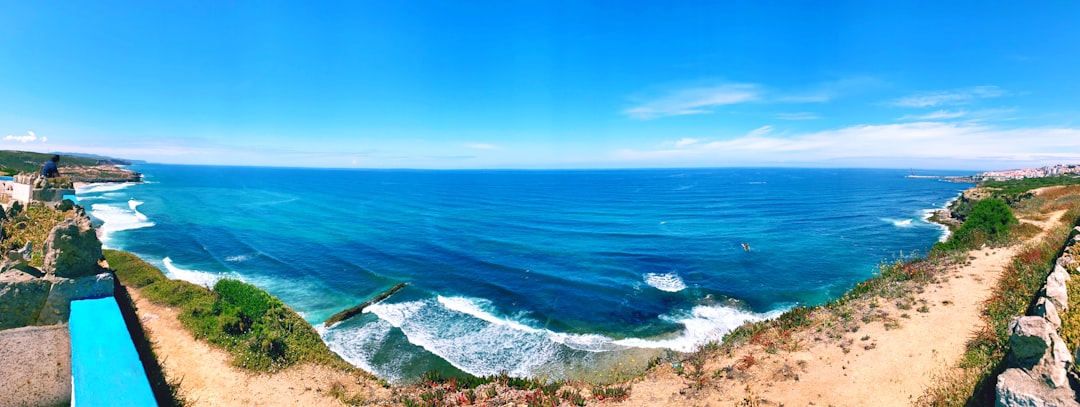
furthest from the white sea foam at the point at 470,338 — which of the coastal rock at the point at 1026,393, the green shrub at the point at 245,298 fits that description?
the coastal rock at the point at 1026,393

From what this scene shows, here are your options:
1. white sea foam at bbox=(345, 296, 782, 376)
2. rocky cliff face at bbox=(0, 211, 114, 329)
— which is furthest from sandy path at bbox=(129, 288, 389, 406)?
white sea foam at bbox=(345, 296, 782, 376)

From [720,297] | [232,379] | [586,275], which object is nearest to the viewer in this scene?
[232,379]

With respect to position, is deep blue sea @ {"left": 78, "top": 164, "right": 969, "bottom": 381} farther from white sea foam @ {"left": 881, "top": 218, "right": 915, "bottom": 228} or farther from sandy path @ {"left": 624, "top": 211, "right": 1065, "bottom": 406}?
sandy path @ {"left": 624, "top": 211, "right": 1065, "bottom": 406}

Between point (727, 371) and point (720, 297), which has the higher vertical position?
point (727, 371)

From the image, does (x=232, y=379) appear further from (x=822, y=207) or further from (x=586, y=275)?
(x=822, y=207)

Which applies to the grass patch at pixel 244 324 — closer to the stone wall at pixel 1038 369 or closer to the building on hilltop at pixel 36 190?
the building on hilltop at pixel 36 190

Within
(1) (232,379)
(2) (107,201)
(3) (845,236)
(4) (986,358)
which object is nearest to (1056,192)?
(3) (845,236)
